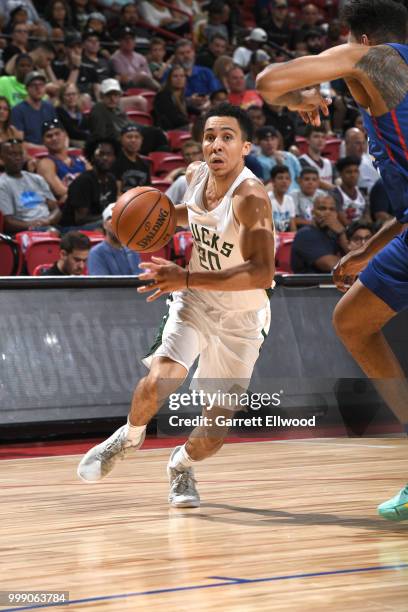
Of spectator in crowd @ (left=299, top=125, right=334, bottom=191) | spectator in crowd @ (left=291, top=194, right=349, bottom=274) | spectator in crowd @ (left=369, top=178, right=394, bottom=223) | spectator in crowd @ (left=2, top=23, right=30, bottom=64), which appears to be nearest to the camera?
spectator in crowd @ (left=291, top=194, right=349, bottom=274)

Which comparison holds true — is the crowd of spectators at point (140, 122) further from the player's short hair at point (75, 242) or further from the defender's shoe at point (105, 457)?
the defender's shoe at point (105, 457)

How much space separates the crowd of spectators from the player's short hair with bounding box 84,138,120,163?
23 mm

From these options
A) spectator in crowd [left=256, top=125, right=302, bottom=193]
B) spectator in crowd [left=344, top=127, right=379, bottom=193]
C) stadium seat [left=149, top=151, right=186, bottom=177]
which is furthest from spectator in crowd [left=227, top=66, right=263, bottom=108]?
stadium seat [left=149, top=151, right=186, bottom=177]

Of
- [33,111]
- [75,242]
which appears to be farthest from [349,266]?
[33,111]

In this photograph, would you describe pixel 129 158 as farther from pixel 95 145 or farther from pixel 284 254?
pixel 284 254

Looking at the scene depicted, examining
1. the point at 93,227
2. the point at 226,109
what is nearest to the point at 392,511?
the point at 226,109

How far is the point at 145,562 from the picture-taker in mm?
4059

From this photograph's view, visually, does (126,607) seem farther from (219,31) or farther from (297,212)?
(219,31)

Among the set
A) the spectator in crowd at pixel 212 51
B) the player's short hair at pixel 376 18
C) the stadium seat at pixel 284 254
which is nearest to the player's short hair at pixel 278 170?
the stadium seat at pixel 284 254

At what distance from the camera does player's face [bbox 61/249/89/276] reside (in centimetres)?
870

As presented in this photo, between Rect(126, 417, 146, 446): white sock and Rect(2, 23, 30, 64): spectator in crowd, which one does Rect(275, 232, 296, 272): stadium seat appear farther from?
Rect(126, 417, 146, 446): white sock

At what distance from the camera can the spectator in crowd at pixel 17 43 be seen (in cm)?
1332

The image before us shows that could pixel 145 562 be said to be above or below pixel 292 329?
above

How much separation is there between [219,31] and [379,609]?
14575 millimetres
